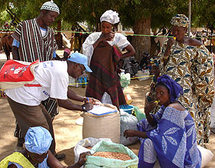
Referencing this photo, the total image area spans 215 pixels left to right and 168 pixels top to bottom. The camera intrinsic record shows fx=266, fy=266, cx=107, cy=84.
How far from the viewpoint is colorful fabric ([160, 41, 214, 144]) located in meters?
3.37

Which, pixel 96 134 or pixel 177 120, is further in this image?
pixel 96 134

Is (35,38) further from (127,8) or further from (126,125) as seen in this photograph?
(127,8)

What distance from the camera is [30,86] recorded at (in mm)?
2543

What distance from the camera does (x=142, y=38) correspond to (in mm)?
10000

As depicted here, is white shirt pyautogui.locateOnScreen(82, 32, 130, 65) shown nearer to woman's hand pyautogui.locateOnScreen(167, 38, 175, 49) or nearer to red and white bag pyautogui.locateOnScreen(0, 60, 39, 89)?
woman's hand pyautogui.locateOnScreen(167, 38, 175, 49)

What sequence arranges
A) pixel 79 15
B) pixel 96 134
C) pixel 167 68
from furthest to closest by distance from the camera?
pixel 79 15
pixel 167 68
pixel 96 134

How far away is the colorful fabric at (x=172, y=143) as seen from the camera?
2557 mm

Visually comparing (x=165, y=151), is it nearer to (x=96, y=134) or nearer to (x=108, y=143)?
(x=108, y=143)

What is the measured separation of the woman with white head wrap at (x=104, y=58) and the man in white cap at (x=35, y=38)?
65 cm

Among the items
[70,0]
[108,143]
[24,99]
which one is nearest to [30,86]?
[24,99]

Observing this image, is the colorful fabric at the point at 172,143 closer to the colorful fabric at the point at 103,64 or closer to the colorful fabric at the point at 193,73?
the colorful fabric at the point at 193,73

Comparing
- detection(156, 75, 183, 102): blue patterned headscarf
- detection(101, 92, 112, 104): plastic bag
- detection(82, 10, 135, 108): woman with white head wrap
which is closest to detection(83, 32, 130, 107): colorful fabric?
detection(82, 10, 135, 108): woman with white head wrap

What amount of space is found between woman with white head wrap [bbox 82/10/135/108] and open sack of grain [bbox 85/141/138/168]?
1331 mm

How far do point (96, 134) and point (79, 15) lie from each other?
7661 mm
